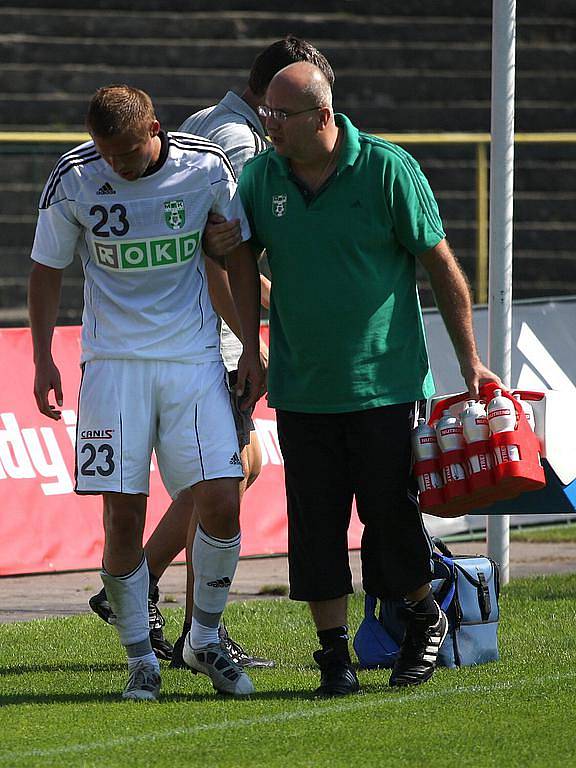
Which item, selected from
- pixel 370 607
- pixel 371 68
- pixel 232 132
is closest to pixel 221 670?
pixel 370 607

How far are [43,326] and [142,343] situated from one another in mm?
379

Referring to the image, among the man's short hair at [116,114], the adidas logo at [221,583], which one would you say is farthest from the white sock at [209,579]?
the man's short hair at [116,114]

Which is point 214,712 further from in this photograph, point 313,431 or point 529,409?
point 529,409

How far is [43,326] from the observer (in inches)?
206

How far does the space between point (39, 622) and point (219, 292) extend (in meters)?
2.28

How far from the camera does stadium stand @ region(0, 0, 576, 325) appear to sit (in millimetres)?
14203

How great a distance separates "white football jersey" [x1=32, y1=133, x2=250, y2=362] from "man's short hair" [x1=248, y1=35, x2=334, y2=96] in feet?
2.16

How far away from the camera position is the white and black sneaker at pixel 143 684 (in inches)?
203

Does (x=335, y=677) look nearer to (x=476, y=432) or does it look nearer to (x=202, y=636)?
(x=202, y=636)

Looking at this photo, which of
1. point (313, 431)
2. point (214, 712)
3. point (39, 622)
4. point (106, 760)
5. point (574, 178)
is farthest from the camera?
point (574, 178)

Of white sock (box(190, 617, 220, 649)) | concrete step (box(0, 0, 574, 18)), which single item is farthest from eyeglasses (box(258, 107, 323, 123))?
concrete step (box(0, 0, 574, 18))

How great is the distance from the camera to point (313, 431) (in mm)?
5266

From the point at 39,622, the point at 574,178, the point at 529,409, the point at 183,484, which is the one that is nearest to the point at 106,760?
the point at 183,484

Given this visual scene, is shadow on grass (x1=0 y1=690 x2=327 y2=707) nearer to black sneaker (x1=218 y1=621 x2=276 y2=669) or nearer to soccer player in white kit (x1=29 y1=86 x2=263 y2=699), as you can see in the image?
soccer player in white kit (x1=29 y1=86 x2=263 y2=699)
